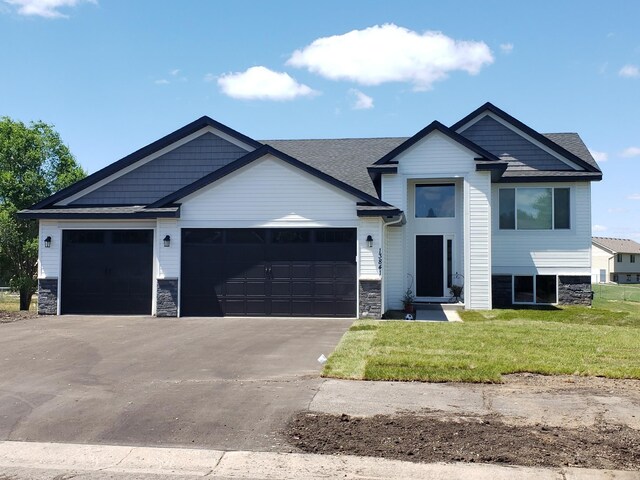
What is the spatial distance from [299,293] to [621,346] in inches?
332

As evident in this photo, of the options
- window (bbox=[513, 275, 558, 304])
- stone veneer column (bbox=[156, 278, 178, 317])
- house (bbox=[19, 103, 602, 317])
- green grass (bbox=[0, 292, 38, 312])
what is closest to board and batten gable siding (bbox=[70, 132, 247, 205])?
→ house (bbox=[19, 103, 602, 317])

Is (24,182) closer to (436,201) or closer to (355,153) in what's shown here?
(355,153)

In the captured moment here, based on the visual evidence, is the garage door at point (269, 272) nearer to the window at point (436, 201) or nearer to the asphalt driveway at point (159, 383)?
the asphalt driveway at point (159, 383)

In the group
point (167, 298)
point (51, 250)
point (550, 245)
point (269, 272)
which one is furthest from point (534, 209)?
point (51, 250)

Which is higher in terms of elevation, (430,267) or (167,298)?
(430,267)

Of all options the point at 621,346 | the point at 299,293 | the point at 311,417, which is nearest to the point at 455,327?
the point at 621,346

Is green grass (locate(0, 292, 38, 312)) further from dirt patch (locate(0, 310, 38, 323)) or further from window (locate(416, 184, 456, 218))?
window (locate(416, 184, 456, 218))

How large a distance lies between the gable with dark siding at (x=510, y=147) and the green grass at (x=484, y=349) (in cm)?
656

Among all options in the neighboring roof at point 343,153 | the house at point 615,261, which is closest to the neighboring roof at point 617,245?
the house at point 615,261

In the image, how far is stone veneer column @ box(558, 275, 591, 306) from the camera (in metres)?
19.6

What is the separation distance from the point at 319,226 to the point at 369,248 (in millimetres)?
1599

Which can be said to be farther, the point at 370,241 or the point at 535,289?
the point at 535,289

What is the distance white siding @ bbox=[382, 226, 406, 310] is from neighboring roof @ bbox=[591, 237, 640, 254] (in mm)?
60418

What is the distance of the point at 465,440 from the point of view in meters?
5.59
